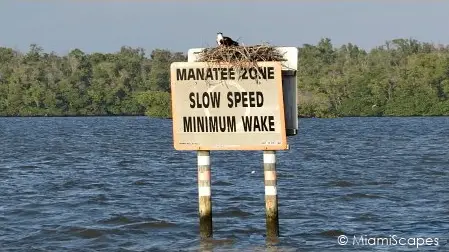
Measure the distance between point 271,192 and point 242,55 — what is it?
256 cm

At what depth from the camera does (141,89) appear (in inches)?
7825

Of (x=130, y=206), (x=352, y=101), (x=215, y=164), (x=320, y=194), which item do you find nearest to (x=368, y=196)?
(x=320, y=194)

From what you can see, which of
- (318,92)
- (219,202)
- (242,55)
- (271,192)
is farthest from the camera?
(318,92)

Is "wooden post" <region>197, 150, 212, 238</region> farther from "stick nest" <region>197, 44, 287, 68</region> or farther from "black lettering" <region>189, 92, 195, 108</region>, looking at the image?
"stick nest" <region>197, 44, 287, 68</region>

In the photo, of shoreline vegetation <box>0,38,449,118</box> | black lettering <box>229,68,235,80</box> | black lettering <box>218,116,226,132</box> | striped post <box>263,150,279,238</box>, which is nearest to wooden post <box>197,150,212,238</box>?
black lettering <box>218,116,226,132</box>

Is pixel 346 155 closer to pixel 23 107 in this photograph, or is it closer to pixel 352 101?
pixel 352 101

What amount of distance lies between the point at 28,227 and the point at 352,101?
15551cm

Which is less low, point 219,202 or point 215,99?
point 215,99

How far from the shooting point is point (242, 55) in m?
20.8

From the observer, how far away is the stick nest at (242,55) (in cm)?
2080

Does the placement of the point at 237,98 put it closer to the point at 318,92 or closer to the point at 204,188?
the point at 204,188

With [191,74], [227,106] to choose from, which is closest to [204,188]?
[227,106]
